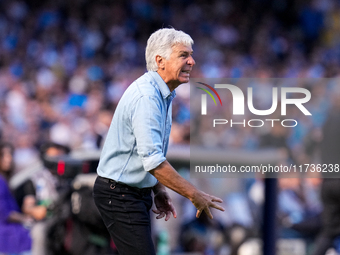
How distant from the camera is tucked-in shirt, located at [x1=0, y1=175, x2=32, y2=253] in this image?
4762 millimetres

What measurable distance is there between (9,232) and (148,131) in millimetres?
2842

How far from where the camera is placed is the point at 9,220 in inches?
197

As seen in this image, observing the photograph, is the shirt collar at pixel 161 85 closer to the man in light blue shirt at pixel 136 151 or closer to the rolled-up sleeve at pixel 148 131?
the man in light blue shirt at pixel 136 151

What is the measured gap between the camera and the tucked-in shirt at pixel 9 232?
4.76 metres

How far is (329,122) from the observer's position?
5.12m

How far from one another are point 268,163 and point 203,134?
2.98 feet

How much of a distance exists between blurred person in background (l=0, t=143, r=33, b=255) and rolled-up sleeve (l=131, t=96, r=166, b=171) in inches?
106

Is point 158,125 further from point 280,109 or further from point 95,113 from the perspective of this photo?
point 95,113

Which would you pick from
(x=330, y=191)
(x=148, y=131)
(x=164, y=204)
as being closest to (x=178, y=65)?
(x=148, y=131)

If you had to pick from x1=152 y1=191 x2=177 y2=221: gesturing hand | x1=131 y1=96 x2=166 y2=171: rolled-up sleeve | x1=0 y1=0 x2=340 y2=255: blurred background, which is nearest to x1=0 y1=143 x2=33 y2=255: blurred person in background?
x1=0 y1=0 x2=340 y2=255: blurred background

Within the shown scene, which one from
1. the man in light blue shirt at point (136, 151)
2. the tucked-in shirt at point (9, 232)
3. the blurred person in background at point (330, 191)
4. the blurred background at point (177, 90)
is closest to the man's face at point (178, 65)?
the man in light blue shirt at point (136, 151)

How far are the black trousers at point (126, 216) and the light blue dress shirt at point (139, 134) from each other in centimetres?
6

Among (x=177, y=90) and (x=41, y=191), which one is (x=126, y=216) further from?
(x=177, y=90)

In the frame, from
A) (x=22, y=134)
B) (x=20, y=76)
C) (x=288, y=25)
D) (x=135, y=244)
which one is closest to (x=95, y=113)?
(x=22, y=134)
